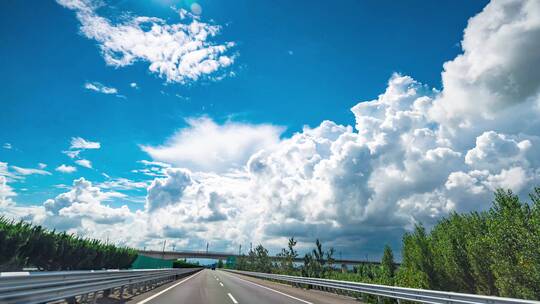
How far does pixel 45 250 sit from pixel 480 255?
103 ft

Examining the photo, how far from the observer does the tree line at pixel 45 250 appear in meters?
20.5

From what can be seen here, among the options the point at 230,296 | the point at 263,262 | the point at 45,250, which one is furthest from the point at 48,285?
the point at 263,262

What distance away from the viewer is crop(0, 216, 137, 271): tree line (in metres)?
20.5

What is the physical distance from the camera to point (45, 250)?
24516mm

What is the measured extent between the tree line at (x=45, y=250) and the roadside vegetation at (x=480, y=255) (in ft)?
72.3

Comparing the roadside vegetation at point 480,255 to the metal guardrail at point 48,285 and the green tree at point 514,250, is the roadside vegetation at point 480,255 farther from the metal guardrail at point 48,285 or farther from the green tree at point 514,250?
the metal guardrail at point 48,285

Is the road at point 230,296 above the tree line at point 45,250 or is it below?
below

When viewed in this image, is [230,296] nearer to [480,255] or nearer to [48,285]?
[48,285]

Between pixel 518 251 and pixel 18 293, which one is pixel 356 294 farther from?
pixel 18 293

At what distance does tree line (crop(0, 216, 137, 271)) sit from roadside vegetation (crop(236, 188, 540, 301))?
72.3ft

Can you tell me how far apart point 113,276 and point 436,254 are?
1205 inches

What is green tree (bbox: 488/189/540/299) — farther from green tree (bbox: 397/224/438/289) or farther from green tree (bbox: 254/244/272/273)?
green tree (bbox: 254/244/272/273)

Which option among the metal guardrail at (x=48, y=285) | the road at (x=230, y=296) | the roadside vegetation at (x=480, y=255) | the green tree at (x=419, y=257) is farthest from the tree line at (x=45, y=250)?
the green tree at (x=419, y=257)

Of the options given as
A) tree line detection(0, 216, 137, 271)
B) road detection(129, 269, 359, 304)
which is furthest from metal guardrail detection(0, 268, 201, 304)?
tree line detection(0, 216, 137, 271)
